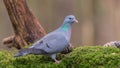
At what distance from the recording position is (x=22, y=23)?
3.30 m

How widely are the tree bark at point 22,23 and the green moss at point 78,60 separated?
24.1 inches

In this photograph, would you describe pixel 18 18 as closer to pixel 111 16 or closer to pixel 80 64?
pixel 80 64

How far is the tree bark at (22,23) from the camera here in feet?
10.8

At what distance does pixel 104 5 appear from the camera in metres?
5.02

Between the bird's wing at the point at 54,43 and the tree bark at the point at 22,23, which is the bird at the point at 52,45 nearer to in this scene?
the bird's wing at the point at 54,43

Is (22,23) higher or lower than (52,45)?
higher

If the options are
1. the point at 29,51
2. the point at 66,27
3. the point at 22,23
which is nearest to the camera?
the point at 29,51

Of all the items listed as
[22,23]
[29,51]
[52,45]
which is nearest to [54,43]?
[52,45]

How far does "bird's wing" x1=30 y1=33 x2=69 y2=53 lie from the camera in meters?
2.53

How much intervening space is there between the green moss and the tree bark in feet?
2.01

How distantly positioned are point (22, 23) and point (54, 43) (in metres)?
0.78

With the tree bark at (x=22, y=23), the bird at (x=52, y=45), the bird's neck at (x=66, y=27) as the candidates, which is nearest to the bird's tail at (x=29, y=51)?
the bird at (x=52, y=45)

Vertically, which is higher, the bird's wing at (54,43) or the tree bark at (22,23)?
the tree bark at (22,23)

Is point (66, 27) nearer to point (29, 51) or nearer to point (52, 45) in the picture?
point (52, 45)
